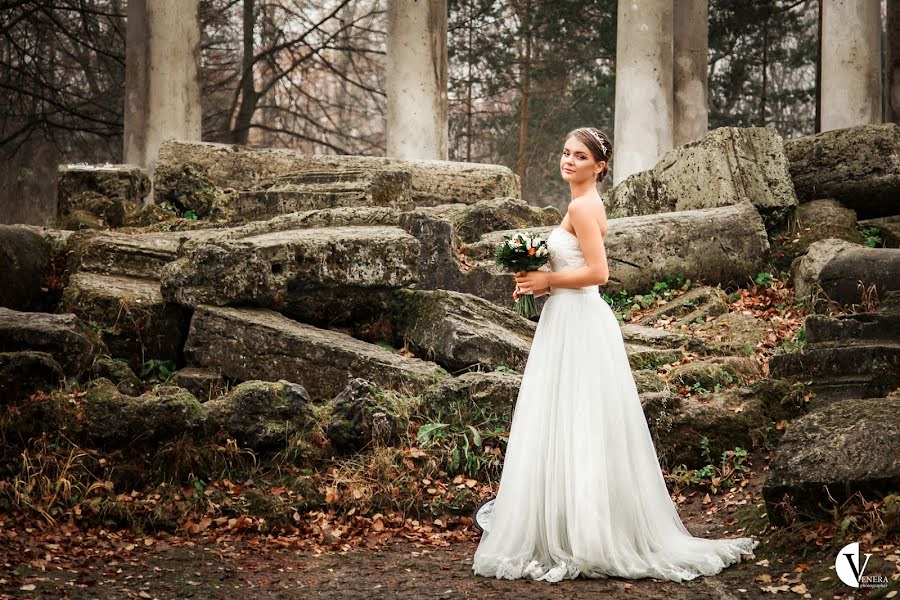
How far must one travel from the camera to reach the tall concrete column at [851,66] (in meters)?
16.5

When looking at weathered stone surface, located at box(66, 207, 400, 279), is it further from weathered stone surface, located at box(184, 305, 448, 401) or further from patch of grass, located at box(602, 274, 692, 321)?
patch of grass, located at box(602, 274, 692, 321)

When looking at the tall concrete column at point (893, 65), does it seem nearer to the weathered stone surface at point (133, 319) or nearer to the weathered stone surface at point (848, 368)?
the weathered stone surface at point (848, 368)

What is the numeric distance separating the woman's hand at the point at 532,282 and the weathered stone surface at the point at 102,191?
25.1 feet

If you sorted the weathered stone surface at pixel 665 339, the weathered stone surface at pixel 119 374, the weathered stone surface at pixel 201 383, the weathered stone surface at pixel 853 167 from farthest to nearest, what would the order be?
1. the weathered stone surface at pixel 853 167
2. the weathered stone surface at pixel 665 339
3. the weathered stone surface at pixel 201 383
4. the weathered stone surface at pixel 119 374

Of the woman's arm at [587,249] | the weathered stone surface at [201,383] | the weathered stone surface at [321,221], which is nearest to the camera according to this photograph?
the woman's arm at [587,249]

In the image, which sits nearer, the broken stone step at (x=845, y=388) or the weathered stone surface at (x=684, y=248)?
the broken stone step at (x=845, y=388)

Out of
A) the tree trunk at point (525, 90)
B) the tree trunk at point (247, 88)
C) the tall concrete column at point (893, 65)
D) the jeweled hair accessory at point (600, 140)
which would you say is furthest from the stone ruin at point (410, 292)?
the tree trunk at point (525, 90)

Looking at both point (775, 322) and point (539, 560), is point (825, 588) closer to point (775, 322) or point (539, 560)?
point (539, 560)

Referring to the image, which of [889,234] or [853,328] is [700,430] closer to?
[853,328]

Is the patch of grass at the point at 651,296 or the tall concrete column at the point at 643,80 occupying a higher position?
the tall concrete column at the point at 643,80

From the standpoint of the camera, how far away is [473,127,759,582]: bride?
5363 mm

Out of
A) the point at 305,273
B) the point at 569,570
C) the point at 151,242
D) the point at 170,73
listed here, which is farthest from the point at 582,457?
the point at 170,73

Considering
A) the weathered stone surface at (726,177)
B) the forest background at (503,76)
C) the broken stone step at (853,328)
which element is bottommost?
the broken stone step at (853,328)

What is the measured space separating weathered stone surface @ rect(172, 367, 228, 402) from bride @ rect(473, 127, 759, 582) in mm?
3135
